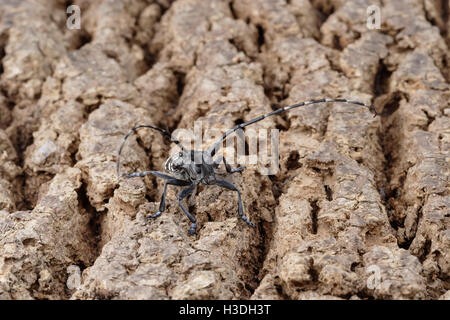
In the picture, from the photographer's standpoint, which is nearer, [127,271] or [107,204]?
[127,271]

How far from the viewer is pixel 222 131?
300 inches

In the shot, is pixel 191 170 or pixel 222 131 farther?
pixel 222 131

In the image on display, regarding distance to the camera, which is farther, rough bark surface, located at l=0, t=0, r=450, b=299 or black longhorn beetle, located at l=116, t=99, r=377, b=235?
black longhorn beetle, located at l=116, t=99, r=377, b=235

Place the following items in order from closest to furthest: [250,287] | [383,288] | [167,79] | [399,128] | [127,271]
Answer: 1. [383,288]
2. [127,271]
3. [250,287]
4. [399,128]
5. [167,79]

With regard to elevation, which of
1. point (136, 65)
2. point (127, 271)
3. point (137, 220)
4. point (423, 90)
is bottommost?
point (127, 271)

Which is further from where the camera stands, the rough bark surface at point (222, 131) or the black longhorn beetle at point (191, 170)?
the black longhorn beetle at point (191, 170)

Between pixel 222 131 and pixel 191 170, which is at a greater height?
pixel 222 131

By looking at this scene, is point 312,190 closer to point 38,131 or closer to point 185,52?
point 185,52

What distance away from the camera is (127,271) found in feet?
18.6

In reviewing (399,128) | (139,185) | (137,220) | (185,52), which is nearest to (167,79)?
(185,52)

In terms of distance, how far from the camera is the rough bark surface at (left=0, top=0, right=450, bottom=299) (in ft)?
18.8

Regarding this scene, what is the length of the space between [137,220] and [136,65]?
4136 millimetres

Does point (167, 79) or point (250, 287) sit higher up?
point (167, 79)

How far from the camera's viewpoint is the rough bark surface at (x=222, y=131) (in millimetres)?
5719
